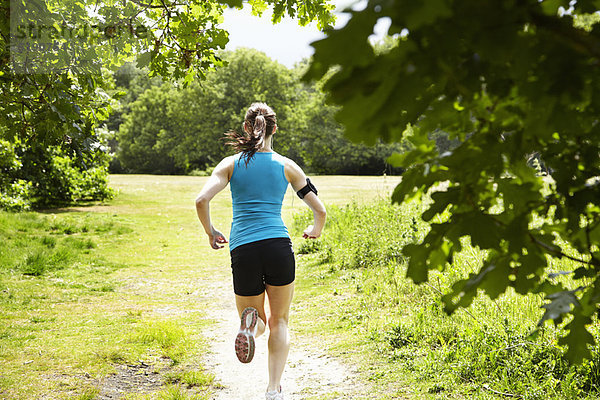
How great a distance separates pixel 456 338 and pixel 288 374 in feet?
4.85

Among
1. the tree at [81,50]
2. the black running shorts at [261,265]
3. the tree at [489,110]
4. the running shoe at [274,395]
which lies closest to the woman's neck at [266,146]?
the black running shorts at [261,265]

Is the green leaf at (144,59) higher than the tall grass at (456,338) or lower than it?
higher

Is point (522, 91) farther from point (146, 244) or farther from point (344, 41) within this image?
point (146, 244)

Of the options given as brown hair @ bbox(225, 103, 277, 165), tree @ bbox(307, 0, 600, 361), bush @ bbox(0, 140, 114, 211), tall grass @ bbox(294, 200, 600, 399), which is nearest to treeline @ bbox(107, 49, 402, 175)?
bush @ bbox(0, 140, 114, 211)

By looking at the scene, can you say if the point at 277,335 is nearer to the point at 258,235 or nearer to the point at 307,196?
the point at 258,235

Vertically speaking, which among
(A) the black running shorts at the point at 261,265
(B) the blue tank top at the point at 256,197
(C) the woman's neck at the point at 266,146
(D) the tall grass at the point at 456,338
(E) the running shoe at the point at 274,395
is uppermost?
(C) the woman's neck at the point at 266,146

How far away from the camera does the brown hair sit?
3695mm

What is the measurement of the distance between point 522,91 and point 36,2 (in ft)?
13.0

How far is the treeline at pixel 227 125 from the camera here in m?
43.3

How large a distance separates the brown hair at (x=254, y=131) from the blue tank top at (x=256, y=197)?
0.17 feet

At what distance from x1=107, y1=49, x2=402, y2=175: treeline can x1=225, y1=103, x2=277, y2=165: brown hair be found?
122 ft

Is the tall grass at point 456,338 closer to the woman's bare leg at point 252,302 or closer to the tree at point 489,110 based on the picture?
the tree at point 489,110

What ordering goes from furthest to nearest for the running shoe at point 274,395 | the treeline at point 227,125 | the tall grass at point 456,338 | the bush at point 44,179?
1. the treeline at point 227,125
2. the bush at point 44,179
3. the running shoe at point 274,395
4. the tall grass at point 456,338

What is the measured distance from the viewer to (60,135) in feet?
12.6
